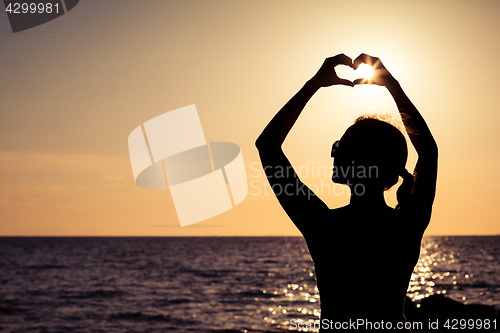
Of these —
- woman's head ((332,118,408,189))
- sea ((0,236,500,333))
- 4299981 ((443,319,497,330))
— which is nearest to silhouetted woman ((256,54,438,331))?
woman's head ((332,118,408,189))

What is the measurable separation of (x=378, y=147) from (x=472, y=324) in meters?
21.2

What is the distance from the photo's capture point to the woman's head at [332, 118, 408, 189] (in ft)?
4.99

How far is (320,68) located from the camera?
1.62 metres

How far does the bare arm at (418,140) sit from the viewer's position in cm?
165

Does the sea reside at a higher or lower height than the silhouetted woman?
lower

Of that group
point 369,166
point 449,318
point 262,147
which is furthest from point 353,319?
point 449,318

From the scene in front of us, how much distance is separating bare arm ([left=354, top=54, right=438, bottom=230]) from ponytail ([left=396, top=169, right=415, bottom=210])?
19 millimetres

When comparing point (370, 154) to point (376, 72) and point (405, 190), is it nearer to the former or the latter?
point (405, 190)

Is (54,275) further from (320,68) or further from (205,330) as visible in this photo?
(320,68)

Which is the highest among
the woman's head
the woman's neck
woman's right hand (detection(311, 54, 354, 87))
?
woman's right hand (detection(311, 54, 354, 87))

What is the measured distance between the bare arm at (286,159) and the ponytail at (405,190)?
1.15 feet

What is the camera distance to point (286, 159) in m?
1.56

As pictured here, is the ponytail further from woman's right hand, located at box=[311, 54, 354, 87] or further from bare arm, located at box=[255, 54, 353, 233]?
woman's right hand, located at box=[311, 54, 354, 87]

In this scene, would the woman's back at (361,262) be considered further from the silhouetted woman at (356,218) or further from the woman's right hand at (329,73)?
the woman's right hand at (329,73)
